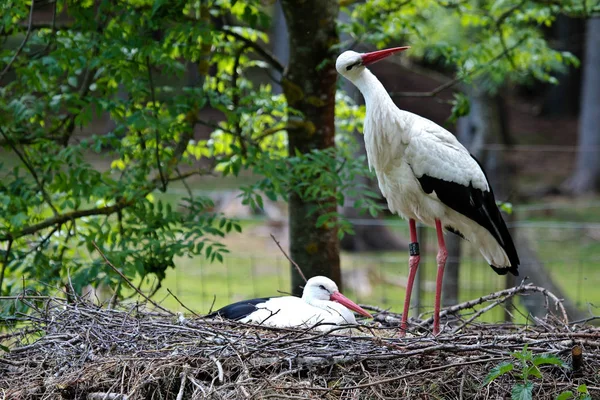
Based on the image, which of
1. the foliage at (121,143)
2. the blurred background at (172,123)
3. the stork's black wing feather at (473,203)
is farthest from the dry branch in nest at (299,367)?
the stork's black wing feather at (473,203)

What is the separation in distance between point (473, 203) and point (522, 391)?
170 cm

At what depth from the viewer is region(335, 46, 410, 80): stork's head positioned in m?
5.14

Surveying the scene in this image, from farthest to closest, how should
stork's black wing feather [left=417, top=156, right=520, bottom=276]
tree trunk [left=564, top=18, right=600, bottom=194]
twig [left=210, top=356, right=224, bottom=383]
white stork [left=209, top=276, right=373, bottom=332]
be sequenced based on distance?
tree trunk [left=564, top=18, right=600, bottom=194], stork's black wing feather [left=417, top=156, right=520, bottom=276], white stork [left=209, top=276, right=373, bottom=332], twig [left=210, top=356, right=224, bottom=383]

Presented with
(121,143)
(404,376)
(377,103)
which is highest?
(377,103)

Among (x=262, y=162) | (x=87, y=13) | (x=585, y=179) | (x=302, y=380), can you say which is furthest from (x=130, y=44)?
(x=585, y=179)

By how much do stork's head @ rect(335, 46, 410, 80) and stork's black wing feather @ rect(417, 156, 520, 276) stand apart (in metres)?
0.76

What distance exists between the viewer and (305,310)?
508cm

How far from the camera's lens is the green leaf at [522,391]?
3.90m

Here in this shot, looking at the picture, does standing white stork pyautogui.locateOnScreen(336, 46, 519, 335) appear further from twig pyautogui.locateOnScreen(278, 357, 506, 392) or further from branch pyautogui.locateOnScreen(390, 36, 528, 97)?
twig pyautogui.locateOnScreen(278, 357, 506, 392)

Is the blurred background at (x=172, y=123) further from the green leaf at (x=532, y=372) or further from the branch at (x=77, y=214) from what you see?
the green leaf at (x=532, y=372)

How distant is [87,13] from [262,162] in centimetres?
143

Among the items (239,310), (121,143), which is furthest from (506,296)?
(121,143)

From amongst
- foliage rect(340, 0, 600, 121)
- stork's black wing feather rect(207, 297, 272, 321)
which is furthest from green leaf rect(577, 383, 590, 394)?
foliage rect(340, 0, 600, 121)

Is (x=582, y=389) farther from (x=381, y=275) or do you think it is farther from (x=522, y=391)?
(x=381, y=275)
